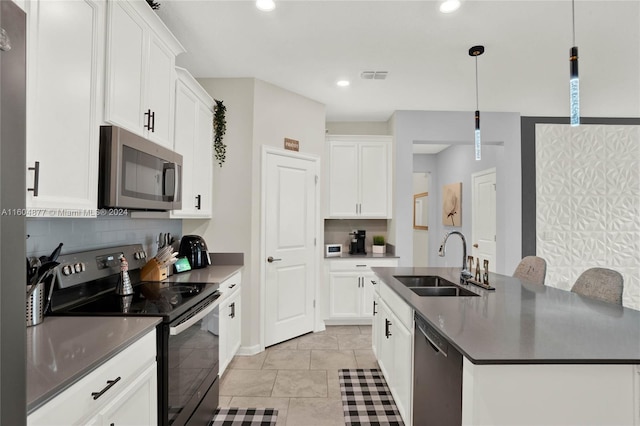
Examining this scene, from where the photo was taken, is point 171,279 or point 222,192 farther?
point 222,192

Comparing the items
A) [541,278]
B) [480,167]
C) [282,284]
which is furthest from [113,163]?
[480,167]

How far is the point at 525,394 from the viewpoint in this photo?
1172 millimetres

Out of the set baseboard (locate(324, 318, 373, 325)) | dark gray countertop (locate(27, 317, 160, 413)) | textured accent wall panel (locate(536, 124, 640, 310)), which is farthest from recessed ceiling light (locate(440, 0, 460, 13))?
baseboard (locate(324, 318, 373, 325))

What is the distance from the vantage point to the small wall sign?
3689mm

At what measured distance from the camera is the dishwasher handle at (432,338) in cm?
146

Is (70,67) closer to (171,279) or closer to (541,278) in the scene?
(171,279)

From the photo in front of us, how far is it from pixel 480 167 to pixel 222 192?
3726 millimetres

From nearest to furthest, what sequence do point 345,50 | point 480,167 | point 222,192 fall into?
point 345,50 < point 222,192 < point 480,167

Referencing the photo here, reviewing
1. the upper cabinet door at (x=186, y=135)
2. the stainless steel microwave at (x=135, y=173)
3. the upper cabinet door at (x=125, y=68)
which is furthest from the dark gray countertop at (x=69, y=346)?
the upper cabinet door at (x=186, y=135)

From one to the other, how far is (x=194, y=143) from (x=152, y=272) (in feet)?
3.50

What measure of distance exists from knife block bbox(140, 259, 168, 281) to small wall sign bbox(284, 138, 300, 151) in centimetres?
181

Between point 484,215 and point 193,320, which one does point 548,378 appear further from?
point 484,215

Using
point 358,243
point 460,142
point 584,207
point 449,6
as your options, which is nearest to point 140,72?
point 449,6

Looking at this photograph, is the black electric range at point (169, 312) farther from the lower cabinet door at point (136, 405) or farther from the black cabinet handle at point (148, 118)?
the black cabinet handle at point (148, 118)
